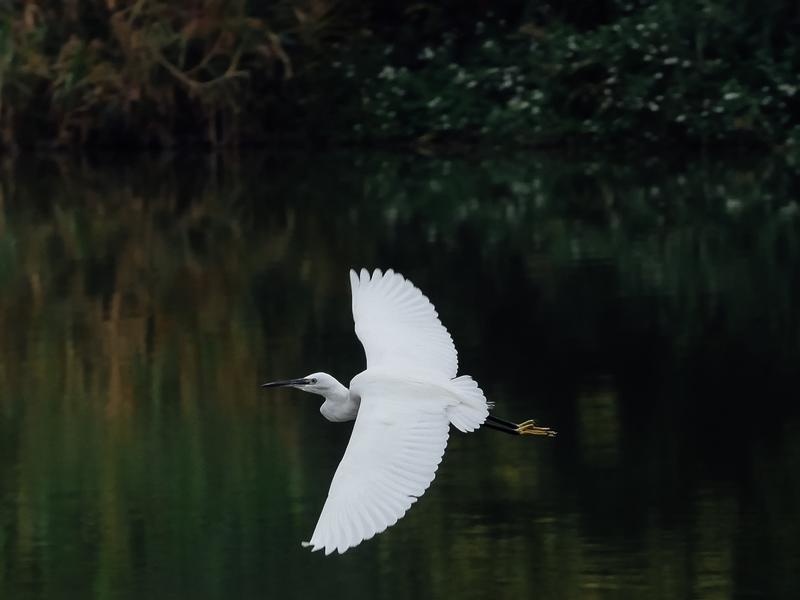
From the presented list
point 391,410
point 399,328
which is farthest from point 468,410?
point 399,328

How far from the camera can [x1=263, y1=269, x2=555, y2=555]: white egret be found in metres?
5.10

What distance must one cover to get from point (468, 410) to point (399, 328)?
104cm

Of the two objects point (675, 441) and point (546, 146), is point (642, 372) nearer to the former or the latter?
point (675, 441)

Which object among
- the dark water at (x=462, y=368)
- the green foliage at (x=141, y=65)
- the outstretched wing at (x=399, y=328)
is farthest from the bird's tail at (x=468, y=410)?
the green foliage at (x=141, y=65)

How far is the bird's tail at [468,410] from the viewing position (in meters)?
5.67

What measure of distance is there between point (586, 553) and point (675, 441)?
5.36ft

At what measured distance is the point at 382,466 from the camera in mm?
5336

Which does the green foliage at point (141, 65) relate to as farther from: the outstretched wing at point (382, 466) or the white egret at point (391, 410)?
the outstretched wing at point (382, 466)

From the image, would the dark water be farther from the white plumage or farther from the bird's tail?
the bird's tail

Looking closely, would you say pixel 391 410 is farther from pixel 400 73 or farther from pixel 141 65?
pixel 400 73

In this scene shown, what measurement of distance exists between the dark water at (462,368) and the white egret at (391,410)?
2.87 feet

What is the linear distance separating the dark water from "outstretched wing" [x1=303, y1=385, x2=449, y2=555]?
52.3 inches

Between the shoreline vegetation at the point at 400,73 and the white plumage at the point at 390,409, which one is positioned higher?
the shoreline vegetation at the point at 400,73

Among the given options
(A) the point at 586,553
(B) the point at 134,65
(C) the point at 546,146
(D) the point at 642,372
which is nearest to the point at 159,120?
(B) the point at 134,65
